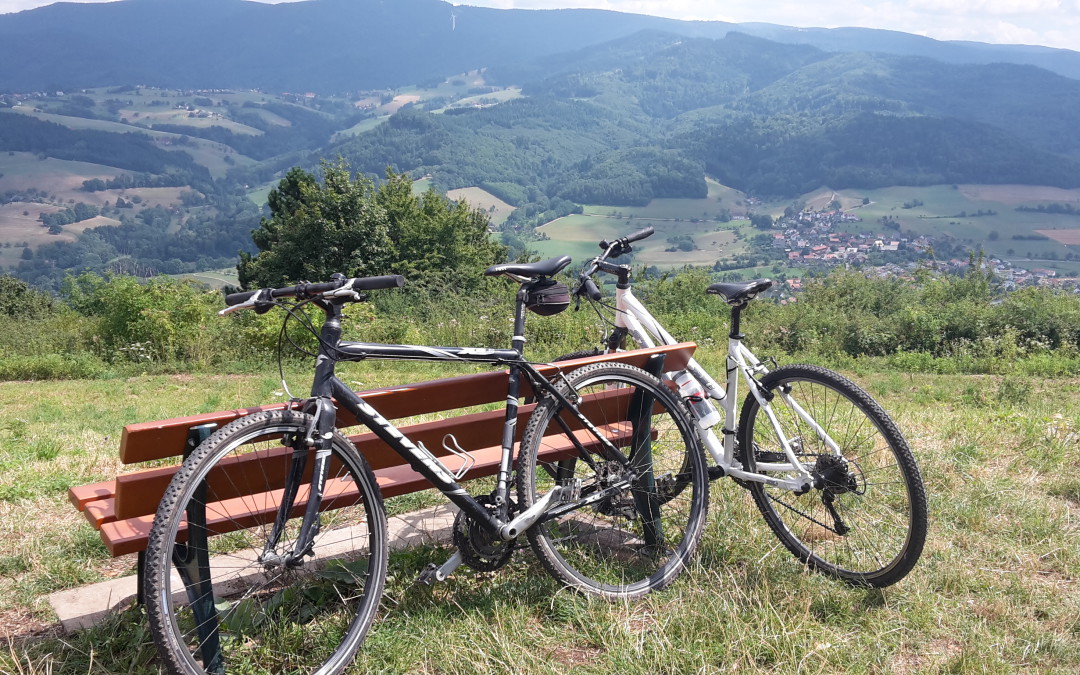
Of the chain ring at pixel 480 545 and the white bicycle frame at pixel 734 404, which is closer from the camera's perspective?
the chain ring at pixel 480 545

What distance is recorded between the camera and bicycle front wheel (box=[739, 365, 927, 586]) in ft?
9.79

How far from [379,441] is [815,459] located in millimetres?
1699

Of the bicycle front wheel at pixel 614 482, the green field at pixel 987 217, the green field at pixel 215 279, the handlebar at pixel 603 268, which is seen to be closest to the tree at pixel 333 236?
the green field at pixel 215 279

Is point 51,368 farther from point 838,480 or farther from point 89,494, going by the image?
point 838,480

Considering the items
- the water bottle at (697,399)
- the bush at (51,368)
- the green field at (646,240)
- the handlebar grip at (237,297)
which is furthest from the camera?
the green field at (646,240)

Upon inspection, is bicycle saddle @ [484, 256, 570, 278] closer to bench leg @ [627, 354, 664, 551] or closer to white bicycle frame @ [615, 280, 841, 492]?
bench leg @ [627, 354, 664, 551]

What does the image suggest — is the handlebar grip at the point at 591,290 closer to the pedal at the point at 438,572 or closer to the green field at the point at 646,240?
the pedal at the point at 438,572

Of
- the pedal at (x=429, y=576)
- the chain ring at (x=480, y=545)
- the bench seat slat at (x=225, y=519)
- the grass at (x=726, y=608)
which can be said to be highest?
the bench seat slat at (x=225, y=519)

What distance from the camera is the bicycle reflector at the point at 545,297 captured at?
10.0 feet

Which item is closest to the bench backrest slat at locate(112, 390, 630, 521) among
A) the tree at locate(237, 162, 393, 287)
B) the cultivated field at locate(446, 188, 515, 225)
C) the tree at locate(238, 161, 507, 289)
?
the tree at locate(238, 161, 507, 289)

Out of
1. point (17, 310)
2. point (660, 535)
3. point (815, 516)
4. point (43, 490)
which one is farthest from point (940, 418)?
point (17, 310)

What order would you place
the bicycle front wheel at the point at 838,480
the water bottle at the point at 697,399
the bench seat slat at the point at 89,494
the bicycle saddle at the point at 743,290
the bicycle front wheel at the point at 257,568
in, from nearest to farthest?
1. the bicycle front wheel at the point at 257,568
2. the bench seat slat at the point at 89,494
3. the bicycle front wheel at the point at 838,480
4. the bicycle saddle at the point at 743,290
5. the water bottle at the point at 697,399

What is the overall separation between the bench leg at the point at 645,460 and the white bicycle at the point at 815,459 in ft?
0.35

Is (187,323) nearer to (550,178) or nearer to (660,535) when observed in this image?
(660,535)
